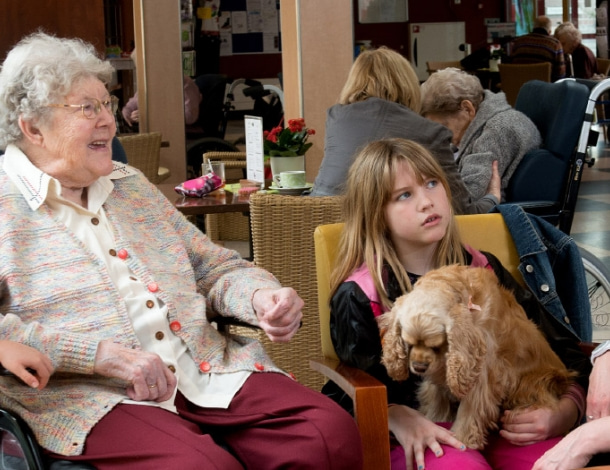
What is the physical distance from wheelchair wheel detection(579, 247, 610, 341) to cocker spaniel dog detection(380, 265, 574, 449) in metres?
1.52

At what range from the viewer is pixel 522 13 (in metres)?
16.6

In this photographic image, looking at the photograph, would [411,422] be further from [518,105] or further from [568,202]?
[518,105]

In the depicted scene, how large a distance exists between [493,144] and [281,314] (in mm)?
2222

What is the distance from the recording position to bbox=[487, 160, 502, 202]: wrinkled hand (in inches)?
156

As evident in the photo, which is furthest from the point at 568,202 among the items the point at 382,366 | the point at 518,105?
the point at 382,366

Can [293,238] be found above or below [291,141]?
below

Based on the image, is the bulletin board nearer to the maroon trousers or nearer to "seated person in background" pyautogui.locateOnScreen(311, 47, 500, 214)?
"seated person in background" pyautogui.locateOnScreen(311, 47, 500, 214)

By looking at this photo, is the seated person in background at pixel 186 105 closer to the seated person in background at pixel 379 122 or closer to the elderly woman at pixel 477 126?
the elderly woman at pixel 477 126

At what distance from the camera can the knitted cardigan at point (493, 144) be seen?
3984 mm

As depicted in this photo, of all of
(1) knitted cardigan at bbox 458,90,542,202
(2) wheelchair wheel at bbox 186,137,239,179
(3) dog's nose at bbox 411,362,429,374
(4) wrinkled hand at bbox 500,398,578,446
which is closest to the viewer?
(3) dog's nose at bbox 411,362,429,374

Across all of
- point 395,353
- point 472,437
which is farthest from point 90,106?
point 472,437

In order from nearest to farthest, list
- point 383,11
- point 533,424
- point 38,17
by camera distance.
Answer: point 533,424
point 38,17
point 383,11

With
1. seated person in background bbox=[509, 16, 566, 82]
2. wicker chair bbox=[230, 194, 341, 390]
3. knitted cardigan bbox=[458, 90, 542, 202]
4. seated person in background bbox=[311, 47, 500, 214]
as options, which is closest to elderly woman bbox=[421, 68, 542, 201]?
knitted cardigan bbox=[458, 90, 542, 202]

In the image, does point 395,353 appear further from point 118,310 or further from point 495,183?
point 495,183
